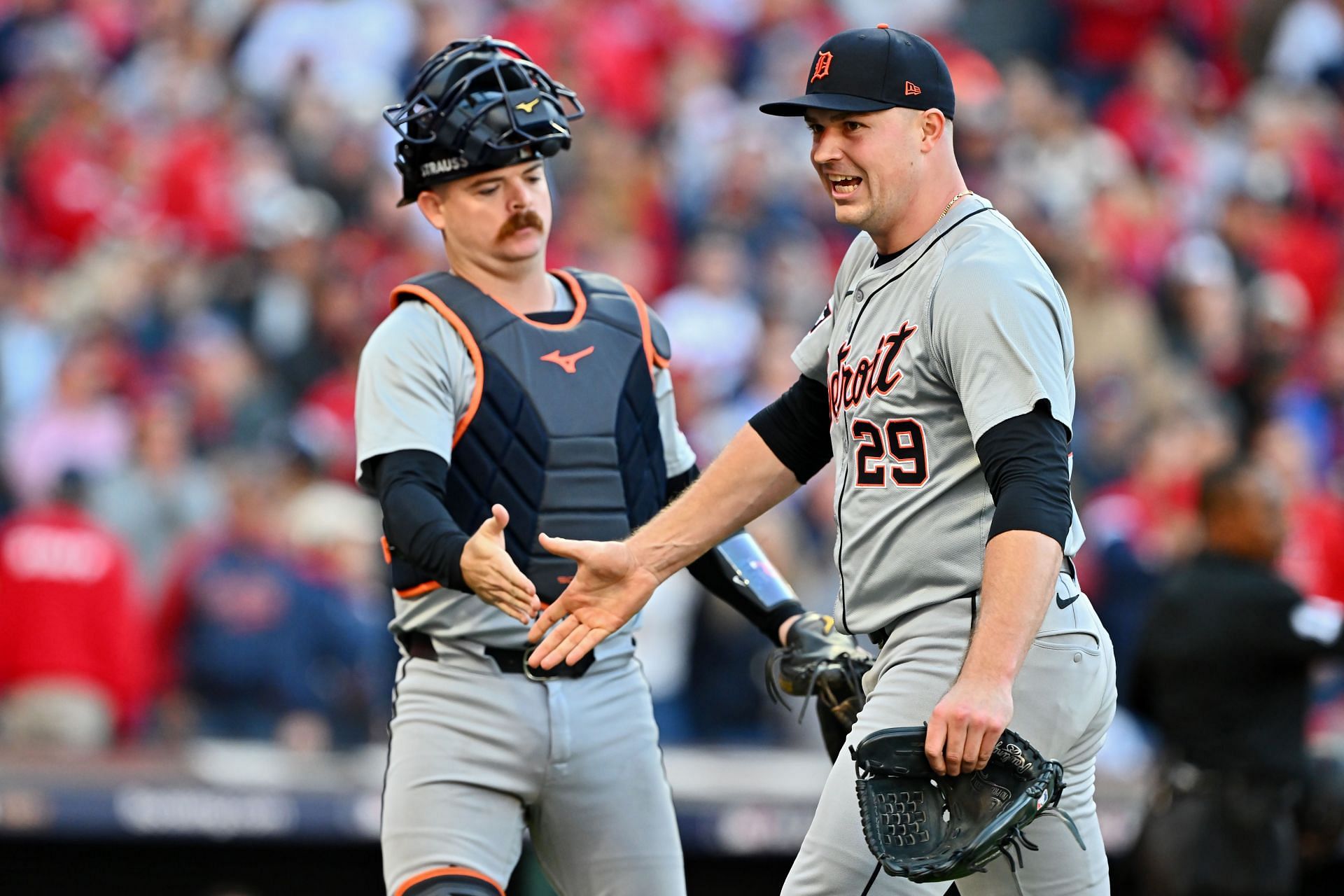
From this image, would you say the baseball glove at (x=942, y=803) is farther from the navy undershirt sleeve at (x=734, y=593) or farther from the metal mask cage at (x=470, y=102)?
the metal mask cage at (x=470, y=102)

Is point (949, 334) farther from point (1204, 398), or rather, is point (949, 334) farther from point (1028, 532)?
point (1204, 398)

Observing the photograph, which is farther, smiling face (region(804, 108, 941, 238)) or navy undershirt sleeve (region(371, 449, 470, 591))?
navy undershirt sleeve (region(371, 449, 470, 591))

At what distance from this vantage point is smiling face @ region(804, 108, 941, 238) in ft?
11.1

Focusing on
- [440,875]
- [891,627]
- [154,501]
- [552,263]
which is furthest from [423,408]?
[552,263]

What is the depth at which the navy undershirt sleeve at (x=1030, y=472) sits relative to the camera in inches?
119

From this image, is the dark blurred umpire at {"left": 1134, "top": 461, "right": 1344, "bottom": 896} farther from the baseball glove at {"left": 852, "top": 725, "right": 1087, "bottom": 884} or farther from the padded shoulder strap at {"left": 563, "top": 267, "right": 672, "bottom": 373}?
the baseball glove at {"left": 852, "top": 725, "right": 1087, "bottom": 884}

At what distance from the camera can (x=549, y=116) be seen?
4102 mm

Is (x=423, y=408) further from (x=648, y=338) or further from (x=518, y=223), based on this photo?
(x=648, y=338)

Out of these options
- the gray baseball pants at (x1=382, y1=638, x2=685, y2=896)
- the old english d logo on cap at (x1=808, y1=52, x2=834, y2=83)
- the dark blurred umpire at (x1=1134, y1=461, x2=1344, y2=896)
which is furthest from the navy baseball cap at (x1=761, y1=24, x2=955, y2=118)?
the dark blurred umpire at (x1=1134, y1=461, x2=1344, y2=896)

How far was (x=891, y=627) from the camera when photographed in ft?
11.3

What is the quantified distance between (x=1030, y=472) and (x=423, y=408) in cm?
136

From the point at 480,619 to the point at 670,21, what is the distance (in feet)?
31.0

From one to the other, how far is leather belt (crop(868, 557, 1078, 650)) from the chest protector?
28.4 inches

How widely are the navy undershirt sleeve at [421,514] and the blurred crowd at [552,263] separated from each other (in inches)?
130
